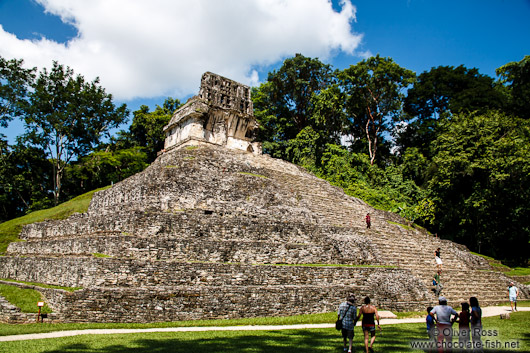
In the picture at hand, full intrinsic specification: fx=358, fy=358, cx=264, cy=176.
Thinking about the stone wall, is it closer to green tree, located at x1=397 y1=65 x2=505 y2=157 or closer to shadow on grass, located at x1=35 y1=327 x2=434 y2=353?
shadow on grass, located at x1=35 y1=327 x2=434 y2=353

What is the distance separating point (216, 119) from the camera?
95.1ft

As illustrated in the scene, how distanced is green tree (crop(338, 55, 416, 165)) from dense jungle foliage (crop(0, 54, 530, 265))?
108mm

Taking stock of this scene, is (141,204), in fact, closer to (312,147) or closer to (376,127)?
(312,147)

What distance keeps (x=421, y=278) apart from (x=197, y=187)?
1001 cm

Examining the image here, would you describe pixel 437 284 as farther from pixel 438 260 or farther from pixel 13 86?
pixel 13 86

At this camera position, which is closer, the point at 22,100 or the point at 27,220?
the point at 27,220

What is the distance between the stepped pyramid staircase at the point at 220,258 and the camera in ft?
33.0

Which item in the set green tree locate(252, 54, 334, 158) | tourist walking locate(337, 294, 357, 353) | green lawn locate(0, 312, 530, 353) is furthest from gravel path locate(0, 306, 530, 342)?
green tree locate(252, 54, 334, 158)

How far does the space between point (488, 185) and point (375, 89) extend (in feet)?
54.8

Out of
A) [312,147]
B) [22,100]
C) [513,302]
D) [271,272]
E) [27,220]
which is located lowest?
[513,302]

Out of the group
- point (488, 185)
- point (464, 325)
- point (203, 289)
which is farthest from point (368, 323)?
point (488, 185)

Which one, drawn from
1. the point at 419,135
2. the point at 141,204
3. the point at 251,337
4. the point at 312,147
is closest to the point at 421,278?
the point at 251,337

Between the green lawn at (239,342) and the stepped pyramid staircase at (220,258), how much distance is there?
5.90ft

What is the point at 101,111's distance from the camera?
3634 centimetres
